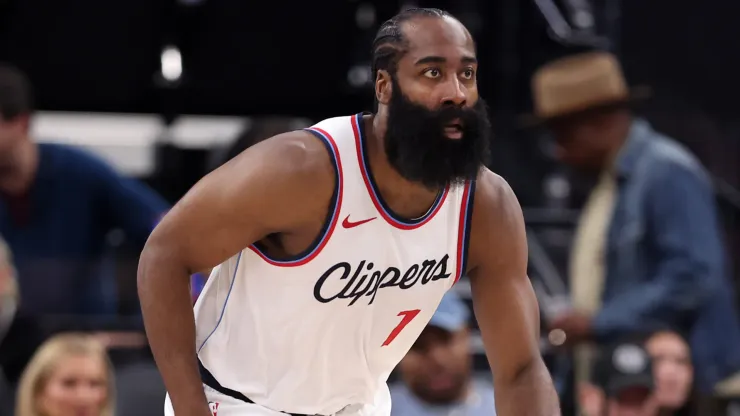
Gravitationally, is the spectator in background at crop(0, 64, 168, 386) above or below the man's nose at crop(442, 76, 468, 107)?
below

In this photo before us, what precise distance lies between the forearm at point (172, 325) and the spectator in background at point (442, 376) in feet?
6.21

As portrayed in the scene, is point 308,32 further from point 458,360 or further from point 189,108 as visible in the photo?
point 458,360

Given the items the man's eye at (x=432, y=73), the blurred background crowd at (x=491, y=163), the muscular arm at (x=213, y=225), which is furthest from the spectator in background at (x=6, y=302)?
the man's eye at (x=432, y=73)

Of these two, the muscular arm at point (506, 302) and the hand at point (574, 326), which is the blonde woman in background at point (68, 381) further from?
the muscular arm at point (506, 302)

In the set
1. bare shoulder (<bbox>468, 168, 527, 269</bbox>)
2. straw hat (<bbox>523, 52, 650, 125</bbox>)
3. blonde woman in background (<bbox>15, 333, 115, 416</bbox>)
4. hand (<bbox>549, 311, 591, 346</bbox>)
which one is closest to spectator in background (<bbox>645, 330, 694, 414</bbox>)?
hand (<bbox>549, 311, 591, 346</bbox>)

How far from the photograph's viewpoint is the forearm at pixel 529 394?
2.99 m

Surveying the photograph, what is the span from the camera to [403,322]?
3.03 meters

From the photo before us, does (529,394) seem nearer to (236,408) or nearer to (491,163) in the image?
(236,408)

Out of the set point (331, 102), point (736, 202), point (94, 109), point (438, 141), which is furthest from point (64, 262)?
point (736, 202)

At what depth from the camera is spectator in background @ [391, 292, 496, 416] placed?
4.61 metres

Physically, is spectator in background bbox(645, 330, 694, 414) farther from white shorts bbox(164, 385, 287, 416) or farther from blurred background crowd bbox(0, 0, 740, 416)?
white shorts bbox(164, 385, 287, 416)

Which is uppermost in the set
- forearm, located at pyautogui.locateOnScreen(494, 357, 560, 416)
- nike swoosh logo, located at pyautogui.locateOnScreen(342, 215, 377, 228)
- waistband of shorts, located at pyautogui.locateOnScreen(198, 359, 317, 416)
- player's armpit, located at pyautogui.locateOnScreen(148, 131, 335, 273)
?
player's armpit, located at pyautogui.locateOnScreen(148, 131, 335, 273)

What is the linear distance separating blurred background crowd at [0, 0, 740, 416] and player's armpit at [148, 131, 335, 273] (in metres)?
1.58

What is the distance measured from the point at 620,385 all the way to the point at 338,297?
2107mm
